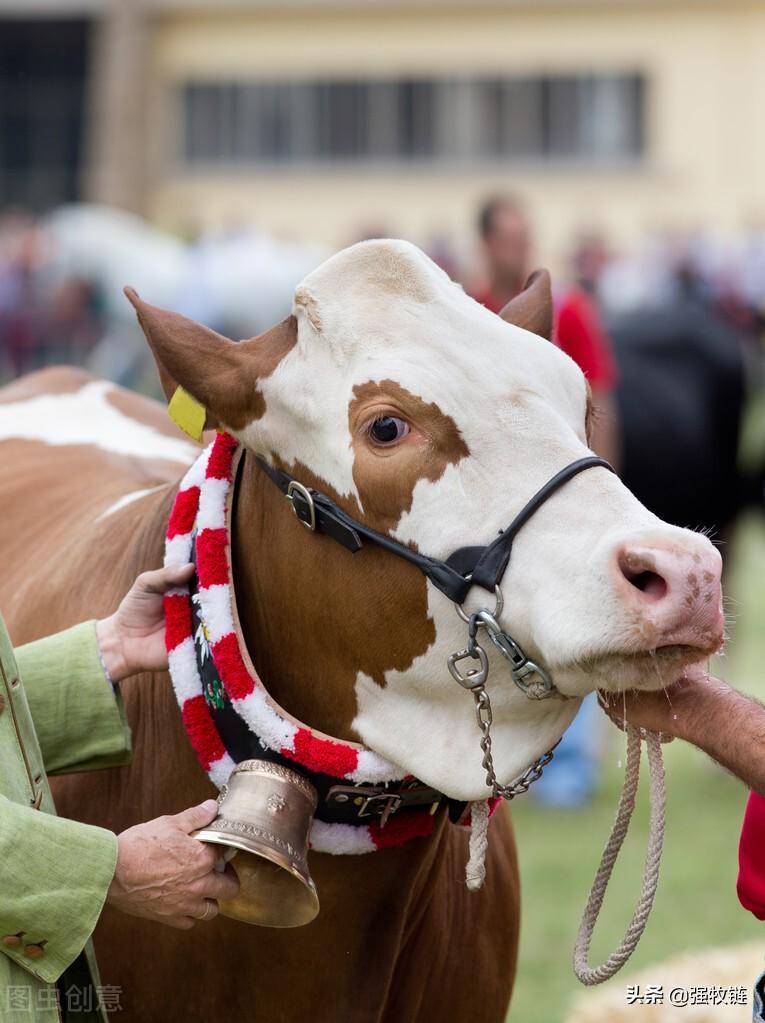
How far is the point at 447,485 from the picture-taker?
2.28 metres

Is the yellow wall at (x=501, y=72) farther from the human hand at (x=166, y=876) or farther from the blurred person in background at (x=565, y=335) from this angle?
the human hand at (x=166, y=876)

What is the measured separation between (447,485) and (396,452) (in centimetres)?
9

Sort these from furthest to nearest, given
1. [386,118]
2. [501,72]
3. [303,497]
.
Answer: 1. [386,118]
2. [501,72]
3. [303,497]

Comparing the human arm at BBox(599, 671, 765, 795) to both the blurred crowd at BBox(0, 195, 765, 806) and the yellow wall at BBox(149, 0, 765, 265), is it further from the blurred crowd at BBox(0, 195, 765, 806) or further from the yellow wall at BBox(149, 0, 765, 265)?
the yellow wall at BBox(149, 0, 765, 265)

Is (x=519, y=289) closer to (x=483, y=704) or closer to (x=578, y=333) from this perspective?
(x=578, y=333)

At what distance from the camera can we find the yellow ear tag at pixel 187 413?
2.58 meters

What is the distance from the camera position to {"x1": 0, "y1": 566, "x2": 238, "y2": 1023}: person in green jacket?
2.23 metres

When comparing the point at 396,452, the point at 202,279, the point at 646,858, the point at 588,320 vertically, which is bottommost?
the point at 202,279

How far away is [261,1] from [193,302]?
17.8m

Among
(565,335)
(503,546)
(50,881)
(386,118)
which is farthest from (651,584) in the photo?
(386,118)

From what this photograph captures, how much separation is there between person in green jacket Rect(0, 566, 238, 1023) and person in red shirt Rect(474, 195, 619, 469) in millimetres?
3256

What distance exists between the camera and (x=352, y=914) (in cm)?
263

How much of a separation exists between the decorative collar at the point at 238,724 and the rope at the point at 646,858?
24 cm

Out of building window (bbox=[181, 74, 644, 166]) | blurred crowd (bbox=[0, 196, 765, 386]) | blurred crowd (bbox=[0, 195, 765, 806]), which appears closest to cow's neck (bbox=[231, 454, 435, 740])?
blurred crowd (bbox=[0, 195, 765, 806])
